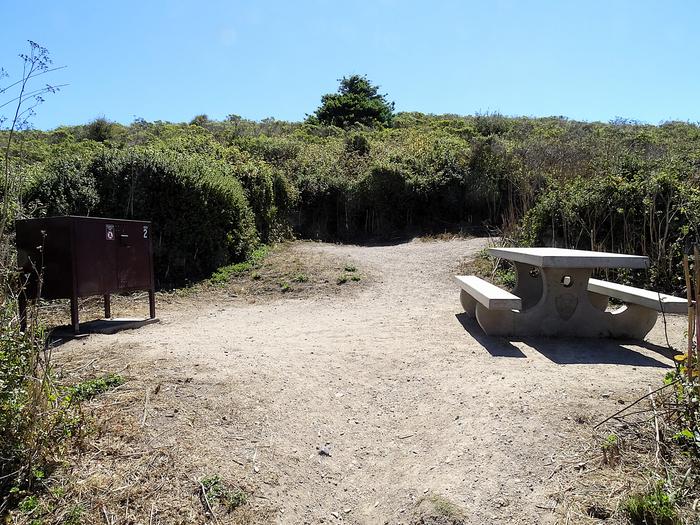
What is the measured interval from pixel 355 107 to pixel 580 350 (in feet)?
103

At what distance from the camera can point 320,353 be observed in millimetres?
5453

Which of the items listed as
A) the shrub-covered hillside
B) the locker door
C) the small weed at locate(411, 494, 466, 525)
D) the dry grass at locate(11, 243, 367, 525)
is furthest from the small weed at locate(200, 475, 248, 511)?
the locker door

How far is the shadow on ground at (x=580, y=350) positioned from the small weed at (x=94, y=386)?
330cm

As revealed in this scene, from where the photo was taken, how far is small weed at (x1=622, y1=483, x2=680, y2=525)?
245 centimetres

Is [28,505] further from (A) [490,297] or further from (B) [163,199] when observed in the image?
(B) [163,199]

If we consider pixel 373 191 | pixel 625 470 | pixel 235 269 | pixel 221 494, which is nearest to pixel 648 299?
pixel 625 470

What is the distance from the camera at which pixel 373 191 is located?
1784 cm

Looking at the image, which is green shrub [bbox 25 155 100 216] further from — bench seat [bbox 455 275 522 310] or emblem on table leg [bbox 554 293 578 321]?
emblem on table leg [bbox 554 293 578 321]

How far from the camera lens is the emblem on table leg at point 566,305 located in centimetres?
597

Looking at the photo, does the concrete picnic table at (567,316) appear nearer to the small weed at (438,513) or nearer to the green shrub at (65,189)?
the small weed at (438,513)

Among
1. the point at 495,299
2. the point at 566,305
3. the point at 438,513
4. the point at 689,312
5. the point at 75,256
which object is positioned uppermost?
the point at 75,256

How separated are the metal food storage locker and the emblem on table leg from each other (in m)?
4.94

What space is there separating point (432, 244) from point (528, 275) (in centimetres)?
776

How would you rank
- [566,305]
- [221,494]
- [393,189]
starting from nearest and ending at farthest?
[221,494]
[566,305]
[393,189]
